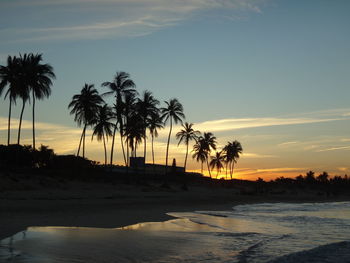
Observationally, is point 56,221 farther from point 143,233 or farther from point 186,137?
point 186,137

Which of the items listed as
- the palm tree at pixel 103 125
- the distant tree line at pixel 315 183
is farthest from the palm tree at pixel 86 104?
the distant tree line at pixel 315 183

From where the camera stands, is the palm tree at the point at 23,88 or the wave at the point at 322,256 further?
the palm tree at the point at 23,88

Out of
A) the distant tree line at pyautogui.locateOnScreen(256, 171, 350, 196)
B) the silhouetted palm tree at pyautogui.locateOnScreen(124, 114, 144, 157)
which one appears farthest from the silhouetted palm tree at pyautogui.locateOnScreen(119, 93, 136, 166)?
the distant tree line at pyautogui.locateOnScreen(256, 171, 350, 196)

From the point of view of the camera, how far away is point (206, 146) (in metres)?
84.0

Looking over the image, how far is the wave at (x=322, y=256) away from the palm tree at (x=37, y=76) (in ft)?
122

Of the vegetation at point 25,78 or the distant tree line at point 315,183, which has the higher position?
the vegetation at point 25,78

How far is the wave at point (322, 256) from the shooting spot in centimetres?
854

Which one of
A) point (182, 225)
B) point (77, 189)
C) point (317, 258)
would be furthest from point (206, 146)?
point (317, 258)

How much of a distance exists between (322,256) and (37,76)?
38.5m

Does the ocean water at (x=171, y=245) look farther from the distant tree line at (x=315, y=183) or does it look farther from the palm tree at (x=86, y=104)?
the distant tree line at (x=315, y=183)

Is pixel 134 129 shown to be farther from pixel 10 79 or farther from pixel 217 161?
pixel 217 161

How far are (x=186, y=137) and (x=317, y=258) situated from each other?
64544 millimetres

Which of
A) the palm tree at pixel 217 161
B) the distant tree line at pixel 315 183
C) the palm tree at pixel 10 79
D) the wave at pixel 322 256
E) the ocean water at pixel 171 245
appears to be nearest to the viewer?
the ocean water at pixel 171 245

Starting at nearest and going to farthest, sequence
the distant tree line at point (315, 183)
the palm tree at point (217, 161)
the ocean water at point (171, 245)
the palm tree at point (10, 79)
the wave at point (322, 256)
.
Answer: the ocean water at point (171, 245) < the wave at point (322, 256) < the palm tree at point (10, 79) < the distant tree line at point (315, 183) < the palm tree at point (217, 161)
